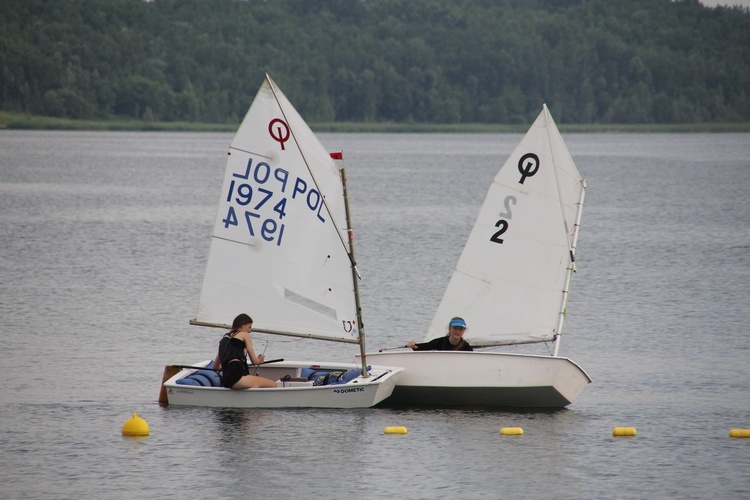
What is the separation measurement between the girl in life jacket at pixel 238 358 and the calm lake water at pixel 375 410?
644 millimetres

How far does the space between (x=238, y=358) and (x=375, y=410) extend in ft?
9.07

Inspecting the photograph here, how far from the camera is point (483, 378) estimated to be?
2422 centimetres

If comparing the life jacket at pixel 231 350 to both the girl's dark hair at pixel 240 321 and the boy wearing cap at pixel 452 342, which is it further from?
the boy wearing cap at pixel 452 342

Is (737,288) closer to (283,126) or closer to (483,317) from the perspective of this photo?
(483,317)

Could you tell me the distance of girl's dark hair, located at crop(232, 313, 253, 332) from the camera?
24.0 meters

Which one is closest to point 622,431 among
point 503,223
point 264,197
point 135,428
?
point 503,223

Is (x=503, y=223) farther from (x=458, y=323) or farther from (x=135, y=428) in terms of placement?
(x=135, y=428)

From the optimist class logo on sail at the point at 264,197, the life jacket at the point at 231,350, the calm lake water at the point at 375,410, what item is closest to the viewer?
the calm lake water at the point at 375,410

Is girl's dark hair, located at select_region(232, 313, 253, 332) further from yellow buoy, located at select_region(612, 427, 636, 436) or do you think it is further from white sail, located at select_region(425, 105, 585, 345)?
yellow buoy, located at select_region(612, 427, 636, 436)

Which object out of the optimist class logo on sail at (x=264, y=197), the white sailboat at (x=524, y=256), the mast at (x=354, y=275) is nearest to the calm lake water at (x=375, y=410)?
the mast at (x=354, y=275)

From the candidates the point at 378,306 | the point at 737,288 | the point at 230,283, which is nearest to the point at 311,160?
the point at 230,283

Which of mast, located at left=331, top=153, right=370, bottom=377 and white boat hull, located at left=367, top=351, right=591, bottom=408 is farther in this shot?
white boat hull, located at left=367, top=351, right=591, bottom=408

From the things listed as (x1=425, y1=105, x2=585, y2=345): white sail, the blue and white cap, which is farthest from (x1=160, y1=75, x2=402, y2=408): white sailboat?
(x1=425, y1=105, x2=585, y2=345): white sail

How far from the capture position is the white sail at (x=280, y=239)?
2481cm
